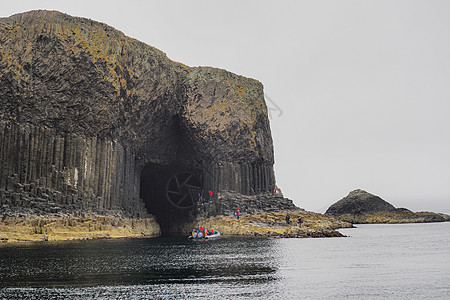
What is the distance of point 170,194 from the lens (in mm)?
82562

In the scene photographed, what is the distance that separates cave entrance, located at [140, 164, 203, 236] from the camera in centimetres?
7881

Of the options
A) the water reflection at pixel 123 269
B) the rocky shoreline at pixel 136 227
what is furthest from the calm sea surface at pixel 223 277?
the rocky shoreline at pixel 136 227

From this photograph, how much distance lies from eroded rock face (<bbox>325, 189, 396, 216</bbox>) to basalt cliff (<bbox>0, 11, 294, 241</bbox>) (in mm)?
76528

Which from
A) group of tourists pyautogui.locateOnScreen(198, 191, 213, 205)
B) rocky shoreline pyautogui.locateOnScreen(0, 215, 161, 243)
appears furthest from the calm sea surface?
group of tourists pyautogui.locateOnScreen(198, 191, 213, 205)

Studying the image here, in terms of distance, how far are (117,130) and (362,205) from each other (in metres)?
106

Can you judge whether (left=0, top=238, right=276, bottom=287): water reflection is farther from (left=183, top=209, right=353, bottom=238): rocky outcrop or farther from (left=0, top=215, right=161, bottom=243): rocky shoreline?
(left=183, top=209, right=353, bottom=238): rocky outcrop

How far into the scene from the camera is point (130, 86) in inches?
2403

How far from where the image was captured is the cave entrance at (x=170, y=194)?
3103 inches

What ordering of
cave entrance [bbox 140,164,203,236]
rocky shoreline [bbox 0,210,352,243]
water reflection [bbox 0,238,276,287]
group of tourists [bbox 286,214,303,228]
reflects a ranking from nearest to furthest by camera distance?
water reflection [bbox 0,238,276,287], rocky shoreline [bbox 0,210,352,243], group of tourists [bbox 286,214,303,228], cave entrance [bbox 140,164,203,236]

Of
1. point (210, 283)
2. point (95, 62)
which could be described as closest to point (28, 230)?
point (95, 62)

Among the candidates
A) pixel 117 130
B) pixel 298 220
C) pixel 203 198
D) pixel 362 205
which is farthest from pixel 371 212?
pixel 117 130

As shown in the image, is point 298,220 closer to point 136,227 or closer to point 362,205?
point 136,227

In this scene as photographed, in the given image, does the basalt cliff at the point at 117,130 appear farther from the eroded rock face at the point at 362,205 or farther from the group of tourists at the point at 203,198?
the eroded rock face at the point at 362,205

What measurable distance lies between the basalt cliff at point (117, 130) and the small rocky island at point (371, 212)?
245 feet
